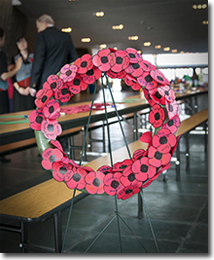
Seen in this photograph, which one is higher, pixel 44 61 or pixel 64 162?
pixel 44 61

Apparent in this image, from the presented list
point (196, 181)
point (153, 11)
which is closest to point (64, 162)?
point (196, 181)

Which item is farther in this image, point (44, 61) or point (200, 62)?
point (200, 62)

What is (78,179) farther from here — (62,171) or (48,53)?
(48,53)

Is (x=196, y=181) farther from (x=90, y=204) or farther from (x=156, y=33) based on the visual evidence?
(x=156, y=33)

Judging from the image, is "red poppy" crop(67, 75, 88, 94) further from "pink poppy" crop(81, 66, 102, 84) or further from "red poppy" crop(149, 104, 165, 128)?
"red poppy" crop(149, 104, 165, 128)

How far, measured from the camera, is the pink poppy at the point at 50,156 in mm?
1287

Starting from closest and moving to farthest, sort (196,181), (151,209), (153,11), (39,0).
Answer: (151,209) → (196,181) → (153,11) → (39,0)

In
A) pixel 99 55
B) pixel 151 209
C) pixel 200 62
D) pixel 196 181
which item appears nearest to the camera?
pixel 99 55

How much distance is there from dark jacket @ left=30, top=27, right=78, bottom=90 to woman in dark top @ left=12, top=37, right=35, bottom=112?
205 centimetres

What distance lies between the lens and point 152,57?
4.79m

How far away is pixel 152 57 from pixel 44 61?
1911mm

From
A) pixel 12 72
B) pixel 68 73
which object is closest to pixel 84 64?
pixel 68 73

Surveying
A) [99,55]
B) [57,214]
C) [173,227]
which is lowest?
[173,227]

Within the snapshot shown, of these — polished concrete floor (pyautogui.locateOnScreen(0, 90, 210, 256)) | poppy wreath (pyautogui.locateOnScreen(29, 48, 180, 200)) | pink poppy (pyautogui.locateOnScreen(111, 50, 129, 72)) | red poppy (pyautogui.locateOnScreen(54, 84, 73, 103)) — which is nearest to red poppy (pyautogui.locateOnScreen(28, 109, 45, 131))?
poppy wreath (pyautogui.locateOnScreen(29, 48, 180, 200))
